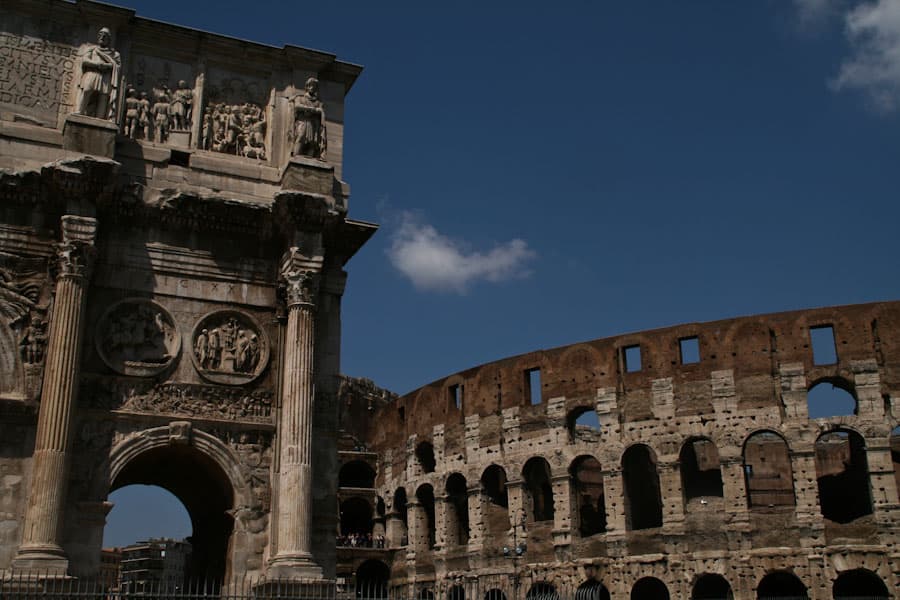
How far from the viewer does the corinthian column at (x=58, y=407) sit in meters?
11.9

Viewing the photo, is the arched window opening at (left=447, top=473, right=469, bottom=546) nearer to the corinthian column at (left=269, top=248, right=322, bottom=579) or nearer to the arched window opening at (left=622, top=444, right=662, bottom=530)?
the arched window opening at (left=622, top=444, right=662, bottom=530)

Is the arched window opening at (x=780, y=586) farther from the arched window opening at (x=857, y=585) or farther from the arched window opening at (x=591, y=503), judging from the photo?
the arched window opening at (x=591, y=503)

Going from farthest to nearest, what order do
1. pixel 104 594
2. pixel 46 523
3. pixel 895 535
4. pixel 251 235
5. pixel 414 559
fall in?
pixel 414 559
pixel 895 535
pixel 251 235
pixel 46 523
pixel 104 594

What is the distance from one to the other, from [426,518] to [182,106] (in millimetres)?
28726

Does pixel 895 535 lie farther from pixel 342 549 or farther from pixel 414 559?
pixel 342 549

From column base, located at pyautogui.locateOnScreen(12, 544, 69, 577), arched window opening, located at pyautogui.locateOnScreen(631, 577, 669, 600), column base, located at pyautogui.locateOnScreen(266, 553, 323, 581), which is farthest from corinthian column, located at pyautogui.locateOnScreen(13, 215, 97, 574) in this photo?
arched window opening, located at pyautogui.locateOnScreen(631, 577, 669, 600)

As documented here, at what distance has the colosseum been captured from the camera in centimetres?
3138

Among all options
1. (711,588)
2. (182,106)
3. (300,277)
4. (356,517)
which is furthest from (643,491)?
(182,106)

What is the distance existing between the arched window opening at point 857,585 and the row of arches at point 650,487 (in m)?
3.41

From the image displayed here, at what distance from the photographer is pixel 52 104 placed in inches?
555

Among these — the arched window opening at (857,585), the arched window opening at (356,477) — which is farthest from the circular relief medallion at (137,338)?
the arched window opening at (356,477)

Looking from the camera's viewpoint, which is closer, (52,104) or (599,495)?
(52,104)

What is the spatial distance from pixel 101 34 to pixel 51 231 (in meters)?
2.93

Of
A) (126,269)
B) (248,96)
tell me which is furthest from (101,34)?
(126,269)
